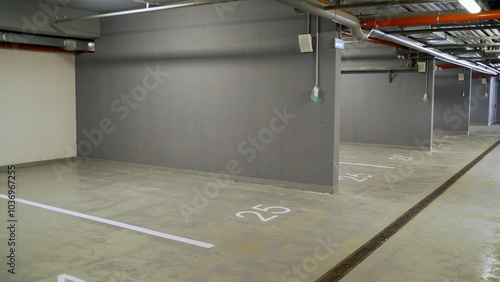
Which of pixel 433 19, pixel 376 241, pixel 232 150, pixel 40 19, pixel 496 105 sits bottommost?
pixel 376 241

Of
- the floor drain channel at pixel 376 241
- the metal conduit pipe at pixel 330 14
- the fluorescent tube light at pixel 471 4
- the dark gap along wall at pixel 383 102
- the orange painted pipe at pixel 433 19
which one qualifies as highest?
the orange painted pipe at pixel 433 19

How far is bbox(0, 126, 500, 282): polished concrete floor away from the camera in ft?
11.2

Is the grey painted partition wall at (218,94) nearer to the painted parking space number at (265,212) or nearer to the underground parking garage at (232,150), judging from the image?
the underground parking garage at (232,150)

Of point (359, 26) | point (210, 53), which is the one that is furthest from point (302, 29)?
point (210, 53)

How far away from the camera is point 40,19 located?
7.45 meters

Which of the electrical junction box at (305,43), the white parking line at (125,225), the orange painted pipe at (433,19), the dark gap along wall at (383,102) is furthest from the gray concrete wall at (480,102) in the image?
the white parking line at (125,225)

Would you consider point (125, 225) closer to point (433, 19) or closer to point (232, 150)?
point (232, 150)

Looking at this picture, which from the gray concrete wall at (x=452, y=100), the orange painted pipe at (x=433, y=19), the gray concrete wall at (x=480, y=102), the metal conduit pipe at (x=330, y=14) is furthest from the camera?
the gray concrete wall at (x=480, y=102)

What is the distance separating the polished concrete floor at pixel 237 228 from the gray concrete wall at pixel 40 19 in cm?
258

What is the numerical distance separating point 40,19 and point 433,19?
6.48 m

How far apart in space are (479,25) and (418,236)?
3.71 metres

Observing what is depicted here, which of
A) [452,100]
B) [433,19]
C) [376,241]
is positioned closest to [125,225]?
[376,241]

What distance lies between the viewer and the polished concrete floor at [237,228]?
11.2 ft

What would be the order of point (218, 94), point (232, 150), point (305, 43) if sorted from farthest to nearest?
point (218, 94) < point (232, 150) < point (305, 43)
